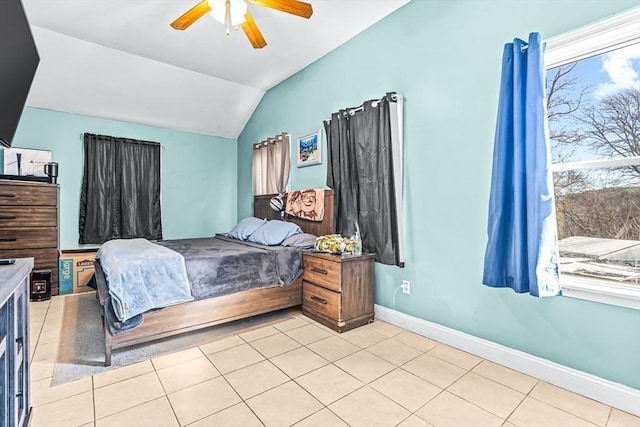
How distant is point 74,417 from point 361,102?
3.20 m

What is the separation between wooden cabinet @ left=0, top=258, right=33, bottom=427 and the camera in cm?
97

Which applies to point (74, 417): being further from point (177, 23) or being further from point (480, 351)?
point (177, 23)

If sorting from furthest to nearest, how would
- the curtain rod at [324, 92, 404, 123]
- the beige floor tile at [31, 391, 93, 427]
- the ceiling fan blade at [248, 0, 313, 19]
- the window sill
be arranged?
1. the curtain rod at [324, 92, 404, 123]
2. the ceiling fan blade at [248, 0, 313, 19]
3. the window sill
4. the beige floor tile at [31, 391, 93, 427]

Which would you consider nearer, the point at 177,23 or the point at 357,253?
the point at 177,23

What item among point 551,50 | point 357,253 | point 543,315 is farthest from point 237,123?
point 543,315

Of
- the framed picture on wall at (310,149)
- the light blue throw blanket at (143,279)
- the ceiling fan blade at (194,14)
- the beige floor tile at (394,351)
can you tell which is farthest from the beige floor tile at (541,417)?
the ceiling fan blade at (194,14)

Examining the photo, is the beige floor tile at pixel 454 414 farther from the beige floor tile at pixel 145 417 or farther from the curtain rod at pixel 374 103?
the curtain rod at pixel 374 103

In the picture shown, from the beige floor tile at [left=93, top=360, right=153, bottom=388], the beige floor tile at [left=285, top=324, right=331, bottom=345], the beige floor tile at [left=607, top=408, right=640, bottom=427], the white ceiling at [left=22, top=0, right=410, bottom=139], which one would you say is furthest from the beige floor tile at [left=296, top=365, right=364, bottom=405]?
the white ceiling at [left=22, top=0, right=410, bottom=139]

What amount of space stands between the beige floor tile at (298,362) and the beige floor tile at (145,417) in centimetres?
71

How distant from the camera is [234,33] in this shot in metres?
3.28

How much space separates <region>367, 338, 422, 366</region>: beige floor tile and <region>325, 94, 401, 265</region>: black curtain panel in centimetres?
68

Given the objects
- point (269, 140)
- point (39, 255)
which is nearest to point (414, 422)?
point (269, 140)

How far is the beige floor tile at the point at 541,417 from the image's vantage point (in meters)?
1.57

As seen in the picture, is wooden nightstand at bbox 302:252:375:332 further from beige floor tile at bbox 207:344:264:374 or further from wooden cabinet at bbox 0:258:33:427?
wooden cabinet at bbox 0:258:33:427
